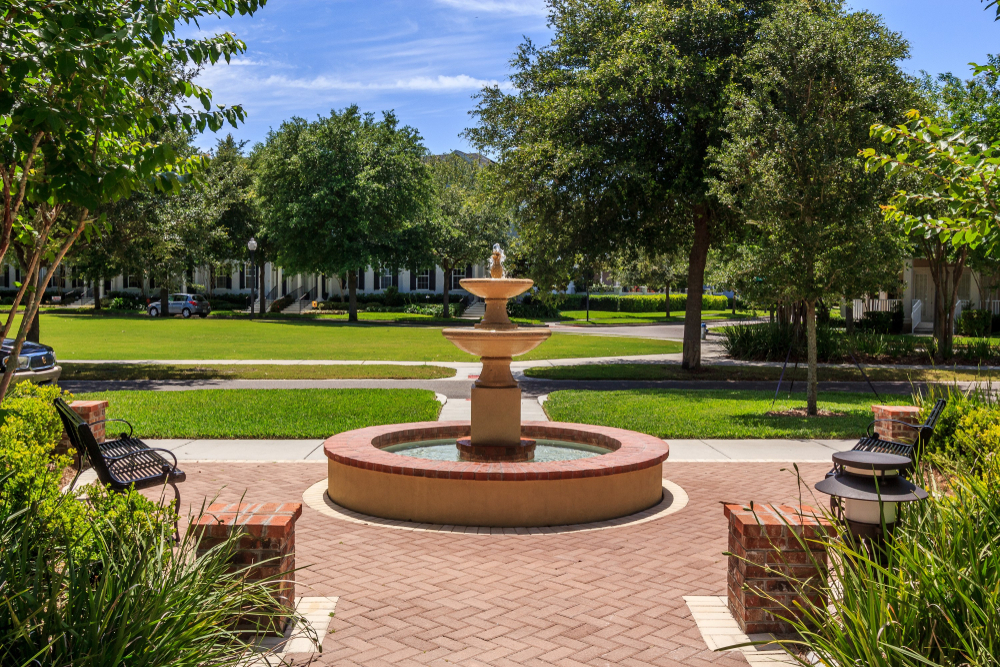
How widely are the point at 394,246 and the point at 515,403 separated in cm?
3948

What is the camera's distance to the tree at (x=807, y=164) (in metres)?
13.1

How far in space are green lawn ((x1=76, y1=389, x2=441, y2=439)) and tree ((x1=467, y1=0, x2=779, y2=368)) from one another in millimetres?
6579

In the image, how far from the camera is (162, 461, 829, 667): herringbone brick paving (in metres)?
4.34

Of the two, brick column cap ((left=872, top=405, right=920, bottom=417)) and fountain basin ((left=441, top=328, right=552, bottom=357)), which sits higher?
fountain basin ((left=441, top=328, right=552, bottom=357))

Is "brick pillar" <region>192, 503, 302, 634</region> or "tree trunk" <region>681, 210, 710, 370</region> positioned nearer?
"brick pillar" <region>192, 503, 302, 634</region>

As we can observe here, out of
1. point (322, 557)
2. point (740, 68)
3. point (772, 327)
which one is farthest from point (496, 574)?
point (772, 327)

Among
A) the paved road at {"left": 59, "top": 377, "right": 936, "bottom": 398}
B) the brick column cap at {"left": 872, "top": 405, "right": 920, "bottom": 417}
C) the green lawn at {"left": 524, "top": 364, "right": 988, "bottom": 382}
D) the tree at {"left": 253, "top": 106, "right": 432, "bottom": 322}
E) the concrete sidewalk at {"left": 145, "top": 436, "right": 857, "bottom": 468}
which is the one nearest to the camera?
the brick column cap at {"left": 872, "top": 405, "right": 920, "bottom": 417}

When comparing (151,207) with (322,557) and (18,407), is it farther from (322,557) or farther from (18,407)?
(322,557)

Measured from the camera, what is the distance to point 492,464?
7078 millimetres

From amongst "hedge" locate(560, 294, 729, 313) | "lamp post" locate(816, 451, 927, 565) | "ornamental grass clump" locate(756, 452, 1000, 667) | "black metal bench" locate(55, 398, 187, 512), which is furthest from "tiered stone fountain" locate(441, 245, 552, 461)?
"hedge" locate(560, 294, 729, 313)

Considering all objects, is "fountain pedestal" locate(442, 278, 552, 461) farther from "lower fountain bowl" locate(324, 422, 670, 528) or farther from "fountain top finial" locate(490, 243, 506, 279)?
"lower fountain bowl" locate(324, 422, 670, 528)

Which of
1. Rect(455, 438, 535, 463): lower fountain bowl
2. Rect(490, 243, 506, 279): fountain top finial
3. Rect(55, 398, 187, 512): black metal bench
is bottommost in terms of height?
Rect(455, 438, 535, 463): lower fountain bowl

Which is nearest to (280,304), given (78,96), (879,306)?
(879,306)

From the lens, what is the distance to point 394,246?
154 ft
